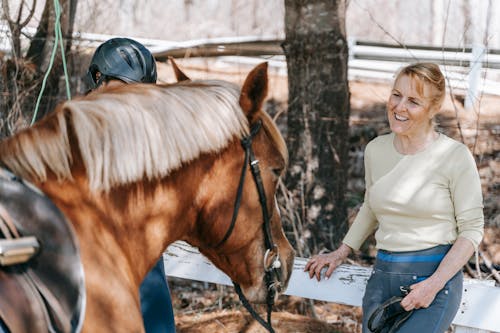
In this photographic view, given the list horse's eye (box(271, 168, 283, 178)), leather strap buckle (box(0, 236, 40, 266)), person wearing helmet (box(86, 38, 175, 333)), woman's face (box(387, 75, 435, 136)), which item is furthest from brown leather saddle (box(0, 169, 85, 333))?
woman's face (box(387, 75, 435, 136))

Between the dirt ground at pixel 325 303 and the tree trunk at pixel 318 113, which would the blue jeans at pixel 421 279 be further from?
the tree trunk at pixel 318 113

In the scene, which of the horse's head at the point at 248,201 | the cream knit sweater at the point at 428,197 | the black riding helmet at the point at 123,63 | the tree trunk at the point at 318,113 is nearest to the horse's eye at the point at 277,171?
the horse's head at the point at 248,201

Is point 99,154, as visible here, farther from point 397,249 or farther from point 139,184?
point 397,249

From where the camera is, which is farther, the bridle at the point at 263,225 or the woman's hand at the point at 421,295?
the woman's hand at the point at 421,295

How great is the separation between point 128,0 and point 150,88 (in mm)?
11592

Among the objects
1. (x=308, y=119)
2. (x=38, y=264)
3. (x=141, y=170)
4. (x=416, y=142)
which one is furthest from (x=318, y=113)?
(x=38, y=264)

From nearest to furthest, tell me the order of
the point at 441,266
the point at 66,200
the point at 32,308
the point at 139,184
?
the point at 32,308 < the point at 66,200 < the point at 139,184 < the point at 441,266

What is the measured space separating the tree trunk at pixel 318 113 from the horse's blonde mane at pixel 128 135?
3.28m

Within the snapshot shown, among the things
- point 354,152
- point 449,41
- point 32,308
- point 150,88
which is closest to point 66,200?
point 32,308

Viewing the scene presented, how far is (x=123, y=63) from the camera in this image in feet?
8.46

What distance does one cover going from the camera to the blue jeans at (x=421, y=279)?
2.37 meters

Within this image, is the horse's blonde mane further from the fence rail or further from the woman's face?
the fence rail

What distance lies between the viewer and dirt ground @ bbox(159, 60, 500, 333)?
14.3 ft

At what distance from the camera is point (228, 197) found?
209 cm
